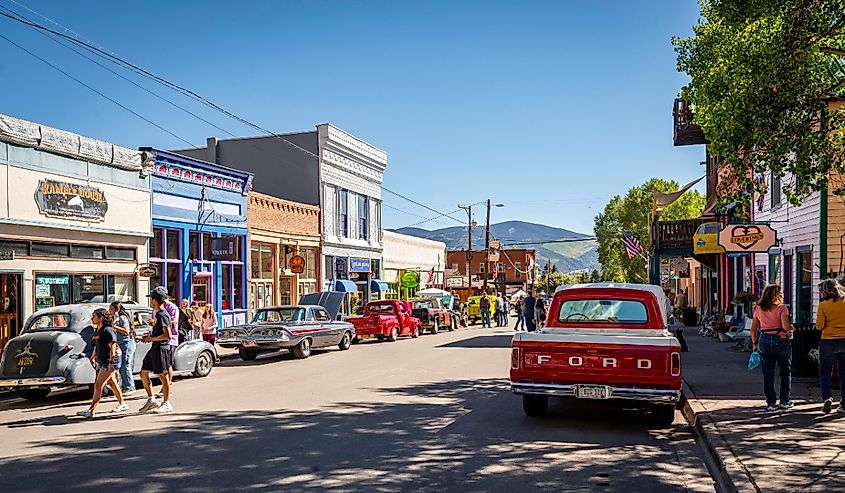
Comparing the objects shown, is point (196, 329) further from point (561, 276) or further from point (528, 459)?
point (561, 276)

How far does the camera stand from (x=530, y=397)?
1091 cm

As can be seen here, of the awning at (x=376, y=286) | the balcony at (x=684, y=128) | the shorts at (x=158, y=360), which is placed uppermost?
the balcony at (x=684, y=128)

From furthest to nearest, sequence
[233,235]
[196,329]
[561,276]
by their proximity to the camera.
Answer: [561,276] → [233,235] → [196,329]

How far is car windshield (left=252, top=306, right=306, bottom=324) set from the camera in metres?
21.8

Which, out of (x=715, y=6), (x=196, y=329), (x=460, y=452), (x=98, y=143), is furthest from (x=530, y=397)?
(x=98, y=143)

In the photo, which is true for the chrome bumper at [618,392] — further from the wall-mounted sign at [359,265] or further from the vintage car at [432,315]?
A: the wall-mounted sign at [359,265]

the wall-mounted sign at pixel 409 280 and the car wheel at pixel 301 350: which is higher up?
the wall-mounted sign at pixel 409 280

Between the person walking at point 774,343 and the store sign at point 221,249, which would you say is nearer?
the person walking at point 774,343

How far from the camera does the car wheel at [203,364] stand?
54.6ft

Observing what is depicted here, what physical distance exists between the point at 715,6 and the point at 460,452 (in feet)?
30.1

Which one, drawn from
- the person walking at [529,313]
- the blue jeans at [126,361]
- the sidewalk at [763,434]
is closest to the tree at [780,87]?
the sidewalk at [763,434]

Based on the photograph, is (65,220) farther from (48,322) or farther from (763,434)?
(763,434)

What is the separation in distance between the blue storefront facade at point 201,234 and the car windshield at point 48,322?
30.9 ft

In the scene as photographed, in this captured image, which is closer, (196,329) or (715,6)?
(715,6)
